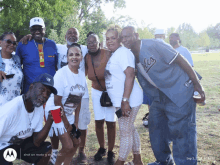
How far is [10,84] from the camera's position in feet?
10.2

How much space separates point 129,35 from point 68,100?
4.43 feet

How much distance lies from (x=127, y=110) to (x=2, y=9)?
50.6 ft

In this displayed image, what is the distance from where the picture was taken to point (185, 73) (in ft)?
8.99

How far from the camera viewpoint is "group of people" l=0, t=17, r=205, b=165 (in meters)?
2.32

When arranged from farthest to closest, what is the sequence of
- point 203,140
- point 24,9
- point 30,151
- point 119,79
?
1. point 24,9
2. point 203,140
3. point 119,79
4. point 30,151

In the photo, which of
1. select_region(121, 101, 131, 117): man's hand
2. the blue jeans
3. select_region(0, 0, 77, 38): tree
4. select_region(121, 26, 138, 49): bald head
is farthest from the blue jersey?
select_region(0, 0, 77, 38): tree

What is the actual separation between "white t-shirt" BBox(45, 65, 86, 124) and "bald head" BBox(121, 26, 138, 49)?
2.96 ft

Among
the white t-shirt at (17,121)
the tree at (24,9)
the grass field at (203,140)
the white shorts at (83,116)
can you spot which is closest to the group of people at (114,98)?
the white t-shirt at (17,121)

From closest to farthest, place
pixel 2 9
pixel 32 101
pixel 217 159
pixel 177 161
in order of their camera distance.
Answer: pixel 32 101, pixel 177 161, pixel 217 159, pixel 2 9

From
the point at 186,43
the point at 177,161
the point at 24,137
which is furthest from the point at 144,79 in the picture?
the point at 186,43

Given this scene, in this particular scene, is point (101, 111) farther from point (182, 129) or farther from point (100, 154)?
point (182, 129)

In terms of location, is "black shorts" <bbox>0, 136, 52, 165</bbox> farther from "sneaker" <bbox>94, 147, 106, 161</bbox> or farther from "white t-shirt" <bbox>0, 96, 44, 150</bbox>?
"sneaker" <bbox>94, 147, 106, 161</bbox>

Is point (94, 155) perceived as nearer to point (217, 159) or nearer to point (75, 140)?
point (75, 140)

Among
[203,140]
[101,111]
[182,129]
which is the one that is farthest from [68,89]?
[203,140]
